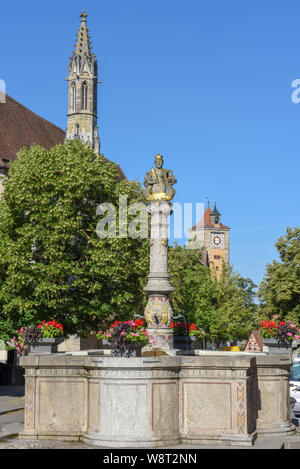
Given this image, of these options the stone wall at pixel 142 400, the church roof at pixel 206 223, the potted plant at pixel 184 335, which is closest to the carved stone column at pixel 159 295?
the potted plant at pixel 184 335

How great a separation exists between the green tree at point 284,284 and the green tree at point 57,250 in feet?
73.6

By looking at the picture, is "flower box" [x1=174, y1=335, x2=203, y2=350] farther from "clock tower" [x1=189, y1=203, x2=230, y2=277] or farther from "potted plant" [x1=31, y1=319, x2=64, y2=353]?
"clock tower" [x1=189, y1=203, x2=230, y2=277]

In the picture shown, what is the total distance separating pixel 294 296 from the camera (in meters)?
53.4

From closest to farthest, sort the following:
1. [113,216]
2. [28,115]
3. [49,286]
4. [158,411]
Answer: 1. [158,411]
2. [49,286]
3. [113,216]
4. [28,115]

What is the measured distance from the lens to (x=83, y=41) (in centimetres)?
7188

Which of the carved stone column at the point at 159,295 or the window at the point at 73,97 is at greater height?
the window at the point at 73,97

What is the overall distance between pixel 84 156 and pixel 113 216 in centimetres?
372

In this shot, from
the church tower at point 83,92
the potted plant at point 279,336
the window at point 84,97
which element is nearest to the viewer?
the potted plant at point 279,336

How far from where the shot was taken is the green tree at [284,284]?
52812 mm

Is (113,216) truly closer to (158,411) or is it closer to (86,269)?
(86,269)

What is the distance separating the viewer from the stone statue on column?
21.2 m

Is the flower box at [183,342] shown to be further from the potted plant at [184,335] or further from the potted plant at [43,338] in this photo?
the potted plant at [43,338]

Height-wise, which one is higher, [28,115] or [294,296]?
[28,115]

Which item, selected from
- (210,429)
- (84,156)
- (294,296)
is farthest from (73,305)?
(294,296)
